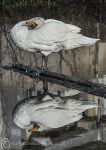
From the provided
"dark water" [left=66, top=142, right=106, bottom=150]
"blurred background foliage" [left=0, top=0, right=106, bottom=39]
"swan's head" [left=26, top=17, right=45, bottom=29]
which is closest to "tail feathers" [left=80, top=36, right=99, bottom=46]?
"blurred background foliage" [left=0, top=0, right=106, bottom=39]

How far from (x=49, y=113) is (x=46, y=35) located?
1.17 ft

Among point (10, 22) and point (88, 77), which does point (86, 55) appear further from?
point (10, 22)

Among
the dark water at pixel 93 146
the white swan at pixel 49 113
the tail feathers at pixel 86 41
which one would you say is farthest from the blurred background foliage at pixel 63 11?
the dark water at pixel 93 146

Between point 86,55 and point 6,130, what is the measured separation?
1.78 feet

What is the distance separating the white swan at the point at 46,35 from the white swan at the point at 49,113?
26 cm

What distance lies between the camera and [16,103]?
88.4 inches

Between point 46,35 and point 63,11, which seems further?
point 63,11

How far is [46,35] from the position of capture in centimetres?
220

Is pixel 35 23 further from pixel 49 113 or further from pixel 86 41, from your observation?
pixel 49 113

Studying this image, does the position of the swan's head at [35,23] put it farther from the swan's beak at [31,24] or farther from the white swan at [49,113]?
the white swan at [49,113]

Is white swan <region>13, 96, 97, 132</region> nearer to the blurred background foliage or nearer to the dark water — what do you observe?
the dark water

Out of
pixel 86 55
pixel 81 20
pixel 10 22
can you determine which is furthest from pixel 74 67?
pixel 10 22

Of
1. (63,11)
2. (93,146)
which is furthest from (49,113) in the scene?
(63,11)

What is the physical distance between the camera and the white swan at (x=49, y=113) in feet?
6.97
